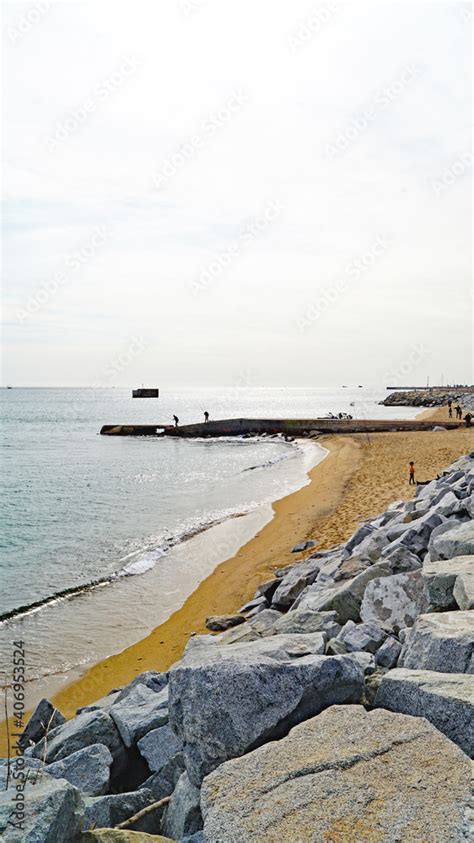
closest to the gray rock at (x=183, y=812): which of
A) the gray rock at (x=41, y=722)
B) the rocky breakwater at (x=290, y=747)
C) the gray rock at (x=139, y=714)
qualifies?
the rocky breakwater at (x=290, y=747)

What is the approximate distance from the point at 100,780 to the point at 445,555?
371 cm

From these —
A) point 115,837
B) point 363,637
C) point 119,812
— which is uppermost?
point 363,637

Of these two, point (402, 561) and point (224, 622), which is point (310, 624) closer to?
point (402, 561)

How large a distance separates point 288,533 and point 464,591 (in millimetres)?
10361

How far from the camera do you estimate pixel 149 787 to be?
3768mm

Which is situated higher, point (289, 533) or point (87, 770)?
point (87, 770)

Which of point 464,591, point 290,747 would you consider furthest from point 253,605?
point 290,747

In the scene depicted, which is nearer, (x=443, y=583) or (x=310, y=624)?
(x=443, y=583)

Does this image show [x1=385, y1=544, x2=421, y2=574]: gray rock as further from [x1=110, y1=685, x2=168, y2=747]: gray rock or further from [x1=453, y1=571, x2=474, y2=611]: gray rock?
[x1=110, y1=685, x2=168, y2=747]: gray rock

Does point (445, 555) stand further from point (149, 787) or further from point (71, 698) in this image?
point (71, 698)

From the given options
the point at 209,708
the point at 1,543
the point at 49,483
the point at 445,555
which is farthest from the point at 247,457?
the point at 209,708

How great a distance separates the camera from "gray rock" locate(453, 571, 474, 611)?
4215mm

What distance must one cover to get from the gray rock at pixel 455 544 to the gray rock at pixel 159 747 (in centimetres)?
314

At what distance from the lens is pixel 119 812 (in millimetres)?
3496
